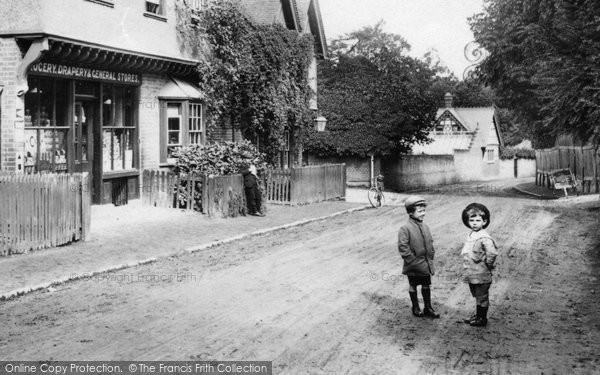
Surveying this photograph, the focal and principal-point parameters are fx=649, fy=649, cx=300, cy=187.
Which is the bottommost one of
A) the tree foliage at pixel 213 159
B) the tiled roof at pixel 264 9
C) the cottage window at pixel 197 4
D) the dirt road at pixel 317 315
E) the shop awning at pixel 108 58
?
the dirt road at pixel 317 315

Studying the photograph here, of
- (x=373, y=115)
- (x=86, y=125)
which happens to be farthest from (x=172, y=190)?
(x=373, y=115)

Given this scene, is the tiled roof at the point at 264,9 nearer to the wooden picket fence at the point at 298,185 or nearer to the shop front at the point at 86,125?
the wooden picket fence at the point at 298,185

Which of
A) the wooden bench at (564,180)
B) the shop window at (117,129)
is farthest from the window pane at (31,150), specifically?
the wooden bench at (564,180)

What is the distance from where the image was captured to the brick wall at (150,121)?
18.0m

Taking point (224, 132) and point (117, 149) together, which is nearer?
point (117, 149)

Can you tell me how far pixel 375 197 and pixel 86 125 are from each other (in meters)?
10.2

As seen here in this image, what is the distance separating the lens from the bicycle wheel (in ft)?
73.0

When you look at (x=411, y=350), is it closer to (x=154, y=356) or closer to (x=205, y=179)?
(x=154, y=356)

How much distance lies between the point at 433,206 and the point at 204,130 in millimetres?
8411

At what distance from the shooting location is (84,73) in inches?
615

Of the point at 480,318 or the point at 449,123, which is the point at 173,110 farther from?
the point at 449,123

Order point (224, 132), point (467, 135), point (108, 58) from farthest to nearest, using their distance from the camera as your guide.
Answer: point (467, 135) → point (224, 132) → point (108, 58)

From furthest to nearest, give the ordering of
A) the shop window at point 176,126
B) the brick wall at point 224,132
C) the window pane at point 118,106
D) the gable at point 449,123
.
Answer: the gable at point 449,123 < the brick wall at point 224,132 < the shop window at point 176,126 < the window pane at point 118,106

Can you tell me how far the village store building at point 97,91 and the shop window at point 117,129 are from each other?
0.09 feet
